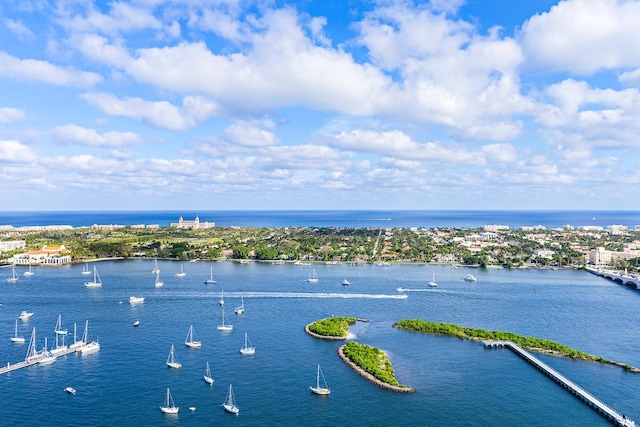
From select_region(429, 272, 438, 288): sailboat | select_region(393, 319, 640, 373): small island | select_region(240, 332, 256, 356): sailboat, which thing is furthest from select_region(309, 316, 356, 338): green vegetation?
select_region(429, 272, 438, 288): sailboat

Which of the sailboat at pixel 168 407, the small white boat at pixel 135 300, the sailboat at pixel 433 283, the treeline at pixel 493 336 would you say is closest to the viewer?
the sailboat at pixel 168 407

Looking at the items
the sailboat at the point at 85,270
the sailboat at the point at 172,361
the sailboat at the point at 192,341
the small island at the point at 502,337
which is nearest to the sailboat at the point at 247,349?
the sailboat at the point at 192,341

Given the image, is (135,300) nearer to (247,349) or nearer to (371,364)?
(247,349)

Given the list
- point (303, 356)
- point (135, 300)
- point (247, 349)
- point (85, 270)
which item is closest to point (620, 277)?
point (303, 356)

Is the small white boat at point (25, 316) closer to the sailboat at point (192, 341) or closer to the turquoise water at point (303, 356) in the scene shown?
the turquoise water at point (303, 356)

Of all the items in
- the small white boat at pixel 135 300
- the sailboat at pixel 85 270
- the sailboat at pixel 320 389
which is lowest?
the sailboat at pixel 320 389

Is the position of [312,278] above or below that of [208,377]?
above

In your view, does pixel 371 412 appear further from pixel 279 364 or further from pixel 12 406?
pixel 12 406

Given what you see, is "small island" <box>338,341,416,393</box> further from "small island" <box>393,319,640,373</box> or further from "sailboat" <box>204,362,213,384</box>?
"sailboat" <box>204,362,213,384</box>

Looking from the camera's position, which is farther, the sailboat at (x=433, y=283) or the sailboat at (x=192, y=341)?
the sailboat at (x=433, y=283)
